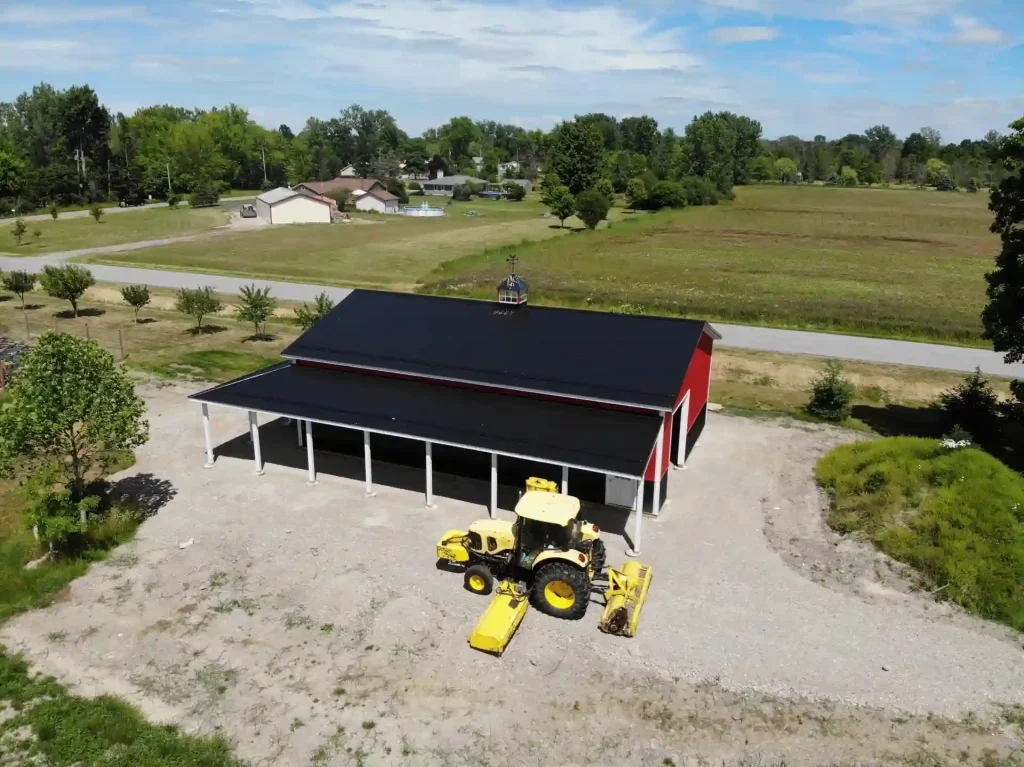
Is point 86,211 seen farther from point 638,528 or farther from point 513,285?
point 638,528

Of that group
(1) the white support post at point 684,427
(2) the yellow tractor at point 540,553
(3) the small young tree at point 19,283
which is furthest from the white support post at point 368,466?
(3) the small young tree at point 19,283

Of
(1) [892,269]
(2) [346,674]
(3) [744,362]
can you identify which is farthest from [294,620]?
(1) [892,269]

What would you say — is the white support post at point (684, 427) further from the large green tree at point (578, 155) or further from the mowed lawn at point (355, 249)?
the large green tree at point (578, 155)

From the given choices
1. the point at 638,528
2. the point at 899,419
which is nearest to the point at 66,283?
the point at 638,528

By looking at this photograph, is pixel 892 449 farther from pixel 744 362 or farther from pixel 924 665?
pixel 744 362

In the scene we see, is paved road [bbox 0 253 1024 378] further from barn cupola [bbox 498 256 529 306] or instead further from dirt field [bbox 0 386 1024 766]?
dirt field [bbox 0 386 1024 766]

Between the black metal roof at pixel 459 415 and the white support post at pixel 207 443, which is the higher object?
the black metal roof at pixel 459 415
